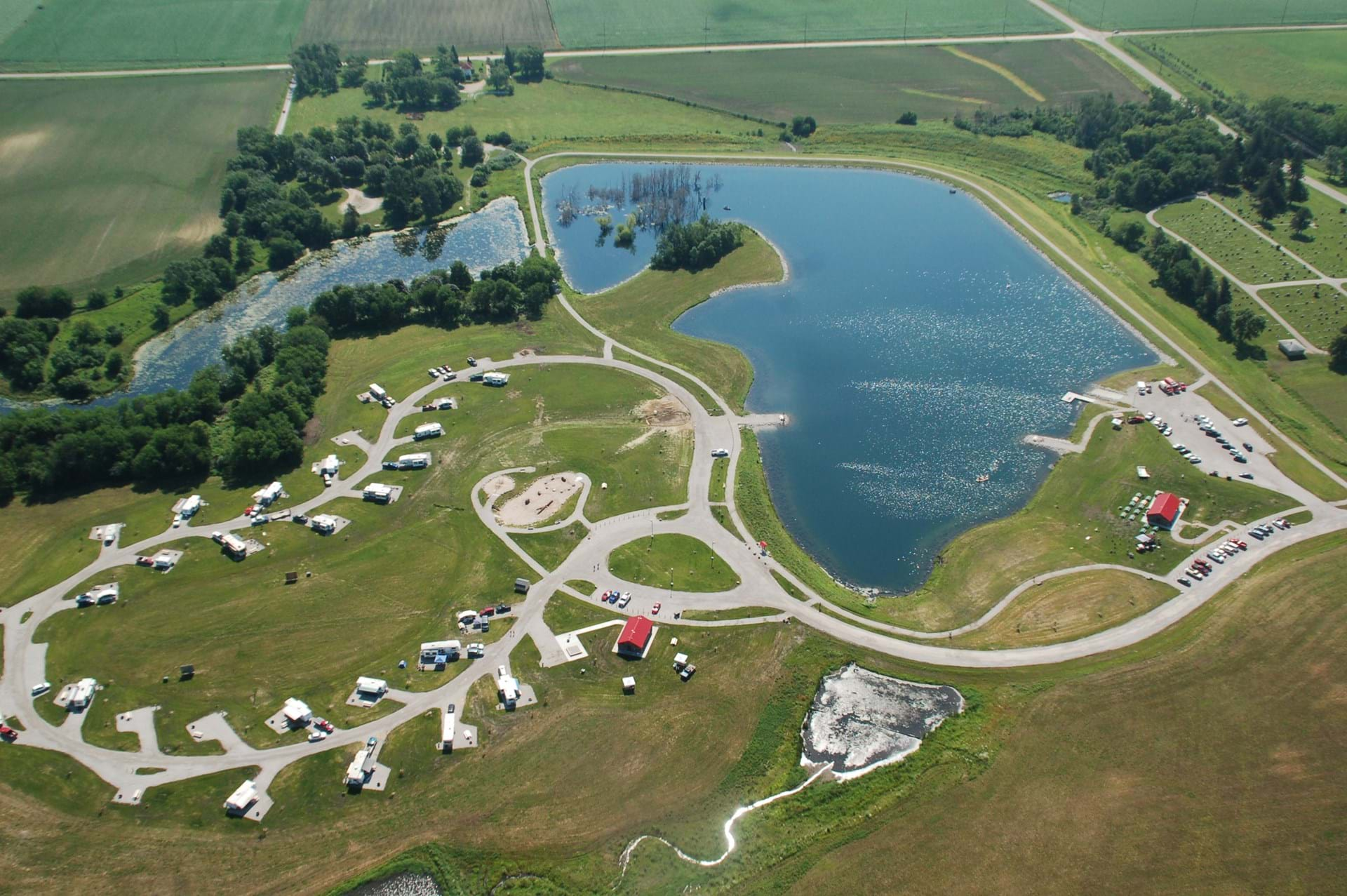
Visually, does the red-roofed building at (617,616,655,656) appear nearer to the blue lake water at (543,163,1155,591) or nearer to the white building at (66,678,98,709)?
the blue lake water at (543,163,1155,591)

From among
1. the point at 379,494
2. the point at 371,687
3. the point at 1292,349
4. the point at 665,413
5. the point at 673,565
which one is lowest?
the point at 371,687

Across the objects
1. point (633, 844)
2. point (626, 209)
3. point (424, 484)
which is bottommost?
point (633, 844)

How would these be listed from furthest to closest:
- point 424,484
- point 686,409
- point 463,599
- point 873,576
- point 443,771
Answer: point 686,409, point 424,484, point 873,576, point 463,599, point 443,771

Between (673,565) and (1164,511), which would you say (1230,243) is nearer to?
(1164,511)

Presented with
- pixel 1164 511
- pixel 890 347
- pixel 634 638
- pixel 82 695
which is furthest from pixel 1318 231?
pixel 82 695

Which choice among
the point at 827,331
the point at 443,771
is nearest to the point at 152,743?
the point at 443,771

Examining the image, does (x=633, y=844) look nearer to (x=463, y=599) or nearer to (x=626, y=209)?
(x=463, y=599)
